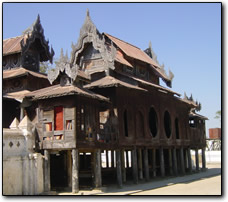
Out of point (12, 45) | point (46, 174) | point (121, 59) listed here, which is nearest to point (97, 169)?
→ point (46, 174)

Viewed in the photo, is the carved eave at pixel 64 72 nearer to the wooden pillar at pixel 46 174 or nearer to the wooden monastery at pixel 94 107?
the wooden monastery at pixel 94 107

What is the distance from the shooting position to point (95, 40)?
86.2 ft

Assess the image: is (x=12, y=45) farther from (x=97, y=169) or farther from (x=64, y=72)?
(x=97, y=169)

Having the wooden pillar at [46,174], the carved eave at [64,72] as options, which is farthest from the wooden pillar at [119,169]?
the carved eave at [64,72]

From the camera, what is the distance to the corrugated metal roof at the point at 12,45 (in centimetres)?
2742

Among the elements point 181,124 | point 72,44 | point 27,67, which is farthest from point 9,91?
point 181,124

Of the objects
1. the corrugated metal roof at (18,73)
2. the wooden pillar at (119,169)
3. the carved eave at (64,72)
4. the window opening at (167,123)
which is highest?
the corrugated metal roof at (18,73)

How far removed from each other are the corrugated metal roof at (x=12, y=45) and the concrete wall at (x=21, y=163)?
30.4 ft

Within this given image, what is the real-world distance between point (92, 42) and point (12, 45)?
6539 millimetres

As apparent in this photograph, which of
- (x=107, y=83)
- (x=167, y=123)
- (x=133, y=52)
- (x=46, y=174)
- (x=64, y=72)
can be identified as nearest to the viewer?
(x=46, y=174)

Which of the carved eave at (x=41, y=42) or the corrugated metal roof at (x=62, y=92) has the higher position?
the carved eave at (x=41, y=42)

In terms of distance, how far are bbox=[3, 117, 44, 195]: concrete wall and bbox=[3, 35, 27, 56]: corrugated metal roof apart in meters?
9.27

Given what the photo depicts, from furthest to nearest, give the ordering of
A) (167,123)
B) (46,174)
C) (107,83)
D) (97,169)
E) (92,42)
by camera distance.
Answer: (167,123), (92,42), (107,83), (97,169), (46,174)

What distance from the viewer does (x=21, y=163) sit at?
18500mm
